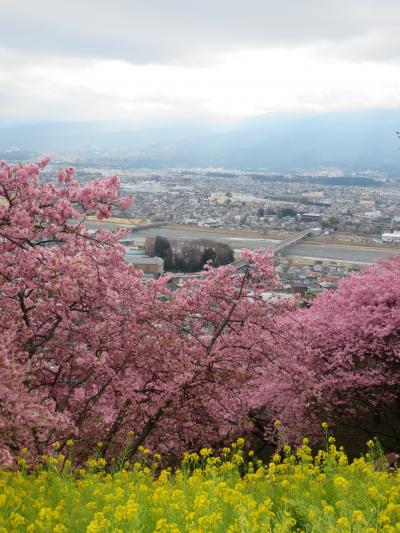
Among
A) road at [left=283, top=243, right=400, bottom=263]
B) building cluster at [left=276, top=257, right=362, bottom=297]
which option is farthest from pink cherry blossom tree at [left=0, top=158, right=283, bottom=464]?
road at [left=283, top=243, right=400, bottom=263]

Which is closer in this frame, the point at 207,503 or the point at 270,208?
the point at 207,503

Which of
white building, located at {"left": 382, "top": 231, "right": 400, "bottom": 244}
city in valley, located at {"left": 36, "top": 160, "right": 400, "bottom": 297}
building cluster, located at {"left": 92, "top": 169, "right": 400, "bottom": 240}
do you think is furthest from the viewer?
building cluster, located at {"left": 92, "top": 169, "right": 400, "bottom": 240}

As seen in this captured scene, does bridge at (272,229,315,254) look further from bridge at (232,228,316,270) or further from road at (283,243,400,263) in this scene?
road at (283,243,400,263)

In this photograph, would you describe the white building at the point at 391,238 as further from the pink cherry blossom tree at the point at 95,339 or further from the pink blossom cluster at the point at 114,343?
the pink cherry blossom tree at the point at 95,339

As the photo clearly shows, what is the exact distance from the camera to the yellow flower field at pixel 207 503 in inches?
143

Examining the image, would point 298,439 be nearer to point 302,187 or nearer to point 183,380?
point 183,380

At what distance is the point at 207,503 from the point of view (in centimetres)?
379

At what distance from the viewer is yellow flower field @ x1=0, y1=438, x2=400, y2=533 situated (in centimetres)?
364

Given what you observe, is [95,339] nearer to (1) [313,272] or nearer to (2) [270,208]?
(1) [313,272]

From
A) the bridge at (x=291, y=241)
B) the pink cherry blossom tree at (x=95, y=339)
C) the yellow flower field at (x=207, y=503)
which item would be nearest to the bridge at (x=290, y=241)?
the bridge at (x=291, y=241)

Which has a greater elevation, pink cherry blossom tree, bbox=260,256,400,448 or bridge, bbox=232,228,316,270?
pink cherry blossom tree, bbox=260,256,400,448

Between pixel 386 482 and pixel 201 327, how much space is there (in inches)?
158

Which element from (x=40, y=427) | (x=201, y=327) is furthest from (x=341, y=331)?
(x=40, y=427)

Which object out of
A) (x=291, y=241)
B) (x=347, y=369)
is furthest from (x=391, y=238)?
(x=347, y=369)
